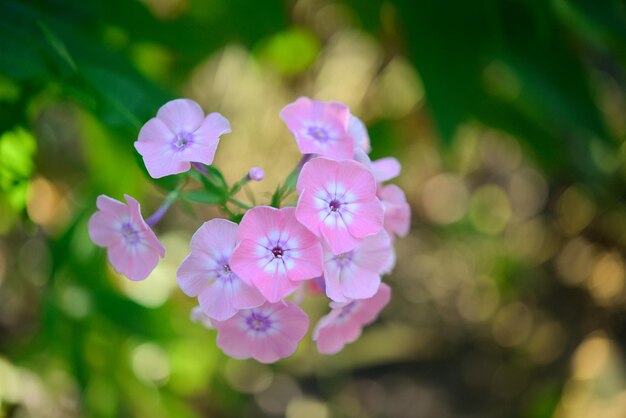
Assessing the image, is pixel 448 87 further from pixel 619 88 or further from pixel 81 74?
pixel 619 88

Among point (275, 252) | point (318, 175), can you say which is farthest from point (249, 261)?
point (318, 175)

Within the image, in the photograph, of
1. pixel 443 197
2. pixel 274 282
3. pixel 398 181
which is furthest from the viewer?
pixel 443 197

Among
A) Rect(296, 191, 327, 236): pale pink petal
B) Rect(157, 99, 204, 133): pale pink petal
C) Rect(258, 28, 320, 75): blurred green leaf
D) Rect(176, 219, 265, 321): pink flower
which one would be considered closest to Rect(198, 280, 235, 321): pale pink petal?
Rect(176, 219, 265, 321): pink flower

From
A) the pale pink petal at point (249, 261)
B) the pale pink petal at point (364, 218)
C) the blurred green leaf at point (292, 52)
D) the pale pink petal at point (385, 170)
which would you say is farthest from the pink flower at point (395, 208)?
the blurred green leaf at point (292, 52)

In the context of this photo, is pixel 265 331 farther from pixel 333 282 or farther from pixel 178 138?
pixel 178 138

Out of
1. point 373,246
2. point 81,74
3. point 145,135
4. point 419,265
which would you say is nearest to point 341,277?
point 373,246
